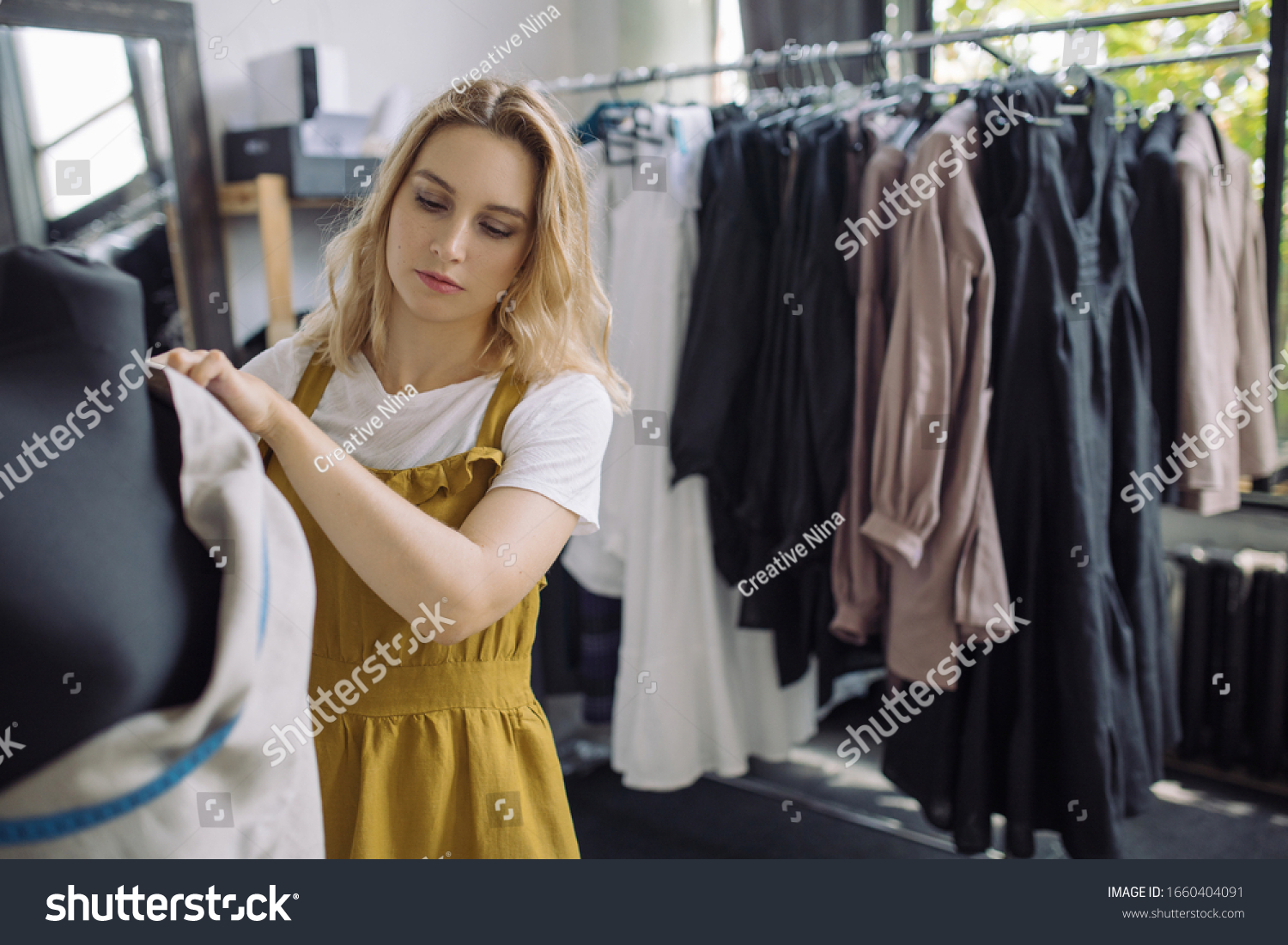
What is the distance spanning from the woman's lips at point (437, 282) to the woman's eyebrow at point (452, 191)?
0.05 meters

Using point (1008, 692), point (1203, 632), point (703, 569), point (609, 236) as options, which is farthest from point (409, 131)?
point (1203, 632)

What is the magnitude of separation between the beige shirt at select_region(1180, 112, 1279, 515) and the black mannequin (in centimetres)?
143

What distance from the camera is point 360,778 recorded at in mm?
624

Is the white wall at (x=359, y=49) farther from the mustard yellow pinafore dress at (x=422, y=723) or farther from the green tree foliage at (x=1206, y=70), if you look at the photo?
the green tree foliage at (x=1206, y=70)

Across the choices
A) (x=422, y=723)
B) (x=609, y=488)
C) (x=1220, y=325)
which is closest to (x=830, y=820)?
(x=609, y=488)

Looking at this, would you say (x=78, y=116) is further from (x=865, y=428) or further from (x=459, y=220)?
(x=865, y=428)

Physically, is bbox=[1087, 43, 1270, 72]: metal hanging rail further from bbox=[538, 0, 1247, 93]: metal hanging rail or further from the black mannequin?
the black mannequin

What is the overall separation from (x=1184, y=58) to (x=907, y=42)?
43cm

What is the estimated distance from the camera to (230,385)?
1.52 feet

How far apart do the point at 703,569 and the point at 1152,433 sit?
27.3 inches

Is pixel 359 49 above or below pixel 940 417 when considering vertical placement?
above

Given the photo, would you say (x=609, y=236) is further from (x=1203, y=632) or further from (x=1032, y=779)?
(x=1203, y=632)

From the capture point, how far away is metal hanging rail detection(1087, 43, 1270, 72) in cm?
133

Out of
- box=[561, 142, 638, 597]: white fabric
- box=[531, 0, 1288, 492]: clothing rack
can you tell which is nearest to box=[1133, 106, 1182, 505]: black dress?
box=[531, 0, 1288, 492]: clothing rack
